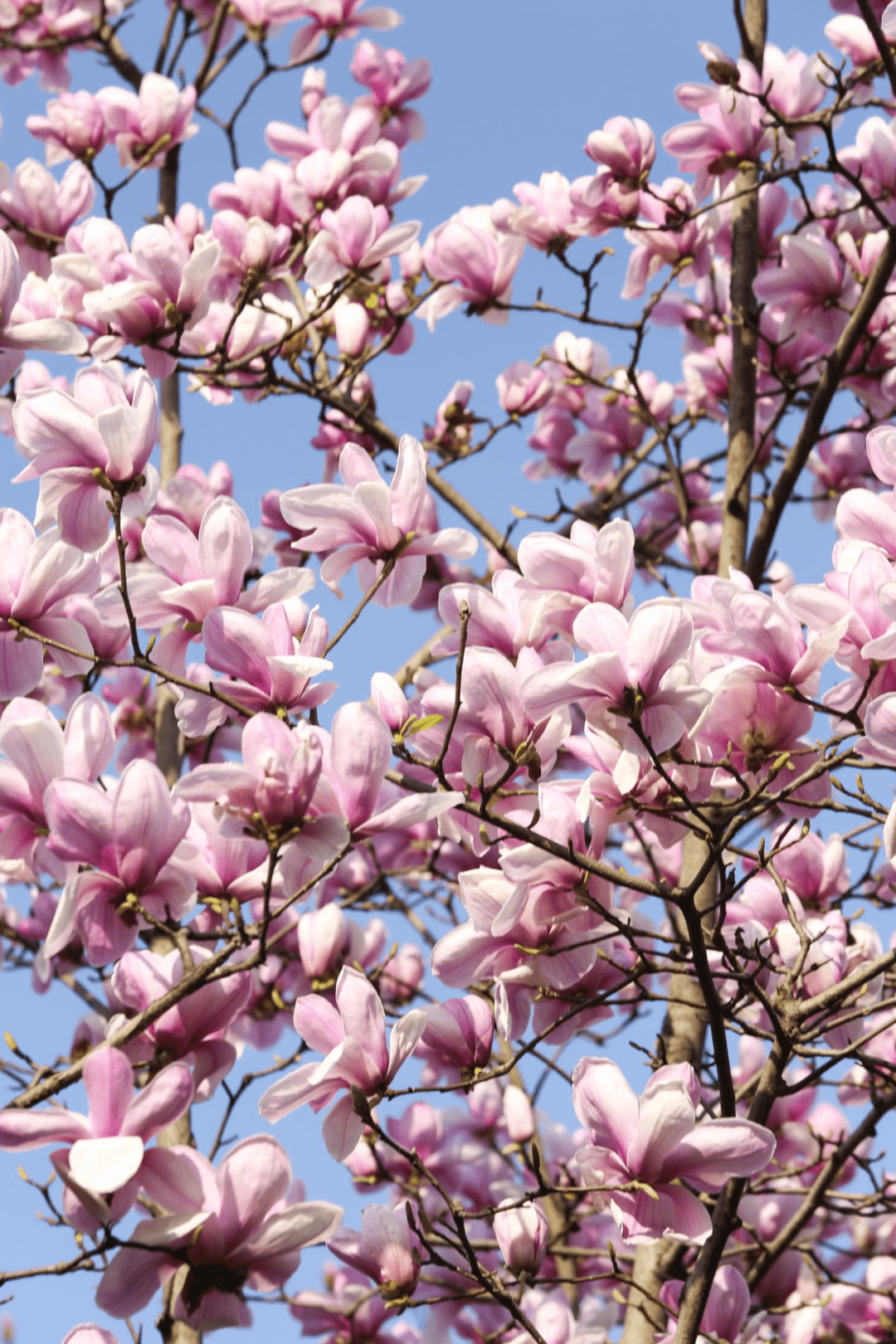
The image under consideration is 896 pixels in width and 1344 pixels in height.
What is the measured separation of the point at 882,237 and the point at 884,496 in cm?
210

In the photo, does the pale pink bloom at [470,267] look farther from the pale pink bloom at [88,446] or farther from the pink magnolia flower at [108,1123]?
the pink magnolia flower at [108,1123]

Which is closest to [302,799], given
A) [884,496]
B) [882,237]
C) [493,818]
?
[493,818]

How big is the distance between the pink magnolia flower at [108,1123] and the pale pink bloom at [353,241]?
2.80 meters

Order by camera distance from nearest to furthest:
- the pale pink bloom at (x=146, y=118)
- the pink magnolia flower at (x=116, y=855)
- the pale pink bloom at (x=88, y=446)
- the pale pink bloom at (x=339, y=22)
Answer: the pink magnolia flower at (x=116, y=855), the pale pink bloom at (x=88, y=446), the pale pink bloom at (x=146, y=118), the pale pink bloom at (x=339, y=22)

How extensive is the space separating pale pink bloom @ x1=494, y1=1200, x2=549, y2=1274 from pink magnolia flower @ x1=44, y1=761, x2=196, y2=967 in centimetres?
101

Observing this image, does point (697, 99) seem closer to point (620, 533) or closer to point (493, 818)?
point (620, 533)

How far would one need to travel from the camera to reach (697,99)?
4.24m

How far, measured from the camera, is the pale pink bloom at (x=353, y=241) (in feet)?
12.8

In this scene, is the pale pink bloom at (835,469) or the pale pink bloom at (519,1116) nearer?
the pale pink bloom at (519,1116)

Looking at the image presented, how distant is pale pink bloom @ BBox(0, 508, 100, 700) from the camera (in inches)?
87.1

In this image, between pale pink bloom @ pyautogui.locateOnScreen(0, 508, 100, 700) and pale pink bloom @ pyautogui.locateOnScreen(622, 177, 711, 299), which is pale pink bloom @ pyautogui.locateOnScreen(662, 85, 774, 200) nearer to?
pale pink bloom @ pyautogui.locateOnScreen(622, 177, 711, 299)

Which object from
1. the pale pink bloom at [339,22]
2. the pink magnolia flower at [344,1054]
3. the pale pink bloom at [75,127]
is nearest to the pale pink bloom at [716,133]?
the pale pink bloom at [339,22]

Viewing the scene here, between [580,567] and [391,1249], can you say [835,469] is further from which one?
[391,1249]

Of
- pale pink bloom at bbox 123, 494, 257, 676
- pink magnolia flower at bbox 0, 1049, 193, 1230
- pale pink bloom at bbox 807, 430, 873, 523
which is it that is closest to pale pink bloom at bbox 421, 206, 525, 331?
pale pink bloom at bbox 807, 430, 873, 523
